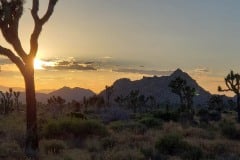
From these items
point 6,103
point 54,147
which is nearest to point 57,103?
point 6,103

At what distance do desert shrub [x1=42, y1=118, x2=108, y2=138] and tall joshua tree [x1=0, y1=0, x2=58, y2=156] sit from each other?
14.6 feet

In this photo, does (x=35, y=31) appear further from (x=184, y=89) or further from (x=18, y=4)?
(x=184, y=89)

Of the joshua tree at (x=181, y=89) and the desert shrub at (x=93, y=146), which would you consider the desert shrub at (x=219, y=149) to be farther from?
the joshua tree at (x=181, y=89)

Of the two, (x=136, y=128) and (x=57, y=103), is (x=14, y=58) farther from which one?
(x=57, y=103)

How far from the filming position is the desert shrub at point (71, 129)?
72.8 feet

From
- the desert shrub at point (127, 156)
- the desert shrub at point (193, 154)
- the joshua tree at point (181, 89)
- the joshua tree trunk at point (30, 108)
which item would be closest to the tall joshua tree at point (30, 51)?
the joshua tree trunk at point (30, 108)

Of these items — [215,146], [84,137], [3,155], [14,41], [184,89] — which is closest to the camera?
[3,155]

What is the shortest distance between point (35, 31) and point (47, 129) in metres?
6.23

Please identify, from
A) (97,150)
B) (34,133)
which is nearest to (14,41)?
(34,133)

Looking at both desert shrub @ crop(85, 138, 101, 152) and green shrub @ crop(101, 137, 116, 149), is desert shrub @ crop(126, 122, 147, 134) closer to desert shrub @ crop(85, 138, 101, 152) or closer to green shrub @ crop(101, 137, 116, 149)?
green shrub @ crop(101, 137, 116, 149)

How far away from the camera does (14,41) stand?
17047 millimetres

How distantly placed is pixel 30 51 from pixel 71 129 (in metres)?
5.91

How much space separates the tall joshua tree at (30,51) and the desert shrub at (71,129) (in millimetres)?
4452

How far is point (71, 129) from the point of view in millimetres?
22500
